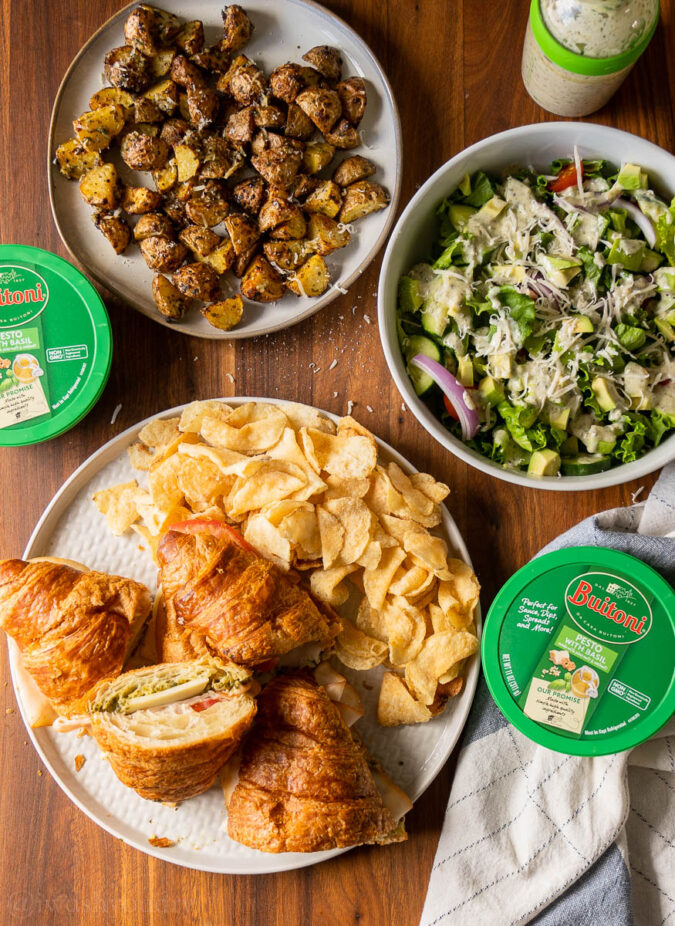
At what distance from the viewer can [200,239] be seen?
5.81 feet

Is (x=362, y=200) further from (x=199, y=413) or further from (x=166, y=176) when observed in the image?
(x=199, y=413)

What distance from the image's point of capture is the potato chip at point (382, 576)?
1.73 meters

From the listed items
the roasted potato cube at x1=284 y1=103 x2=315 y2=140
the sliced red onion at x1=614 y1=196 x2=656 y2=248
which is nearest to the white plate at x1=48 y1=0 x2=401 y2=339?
the roasted potato cube at x1=284 y1=103 x2=315 y2=140

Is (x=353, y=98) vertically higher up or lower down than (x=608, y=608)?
higher up

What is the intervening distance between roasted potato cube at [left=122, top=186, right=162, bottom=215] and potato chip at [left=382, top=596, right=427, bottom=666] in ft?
3.49

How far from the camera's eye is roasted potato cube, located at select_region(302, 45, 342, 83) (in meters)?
1.77

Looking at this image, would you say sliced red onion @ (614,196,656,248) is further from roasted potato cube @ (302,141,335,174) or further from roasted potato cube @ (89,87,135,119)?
roasted potato cube @ (89,87,135,119)

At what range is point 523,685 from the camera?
165 cm

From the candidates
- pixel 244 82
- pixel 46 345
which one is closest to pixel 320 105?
pixel 244 82

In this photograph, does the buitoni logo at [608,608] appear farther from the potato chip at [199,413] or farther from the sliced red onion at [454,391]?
the potato chip at [199,413]

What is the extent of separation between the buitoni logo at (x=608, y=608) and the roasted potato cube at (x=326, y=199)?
3.24ft

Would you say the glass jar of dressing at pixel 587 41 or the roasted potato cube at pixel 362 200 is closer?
the glass jar of dressing at pixel 587 41

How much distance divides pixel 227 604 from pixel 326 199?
3.05ft

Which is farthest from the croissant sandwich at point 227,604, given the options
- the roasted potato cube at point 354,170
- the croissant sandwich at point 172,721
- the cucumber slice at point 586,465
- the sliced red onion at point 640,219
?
the sliced red onion at point 640,219
